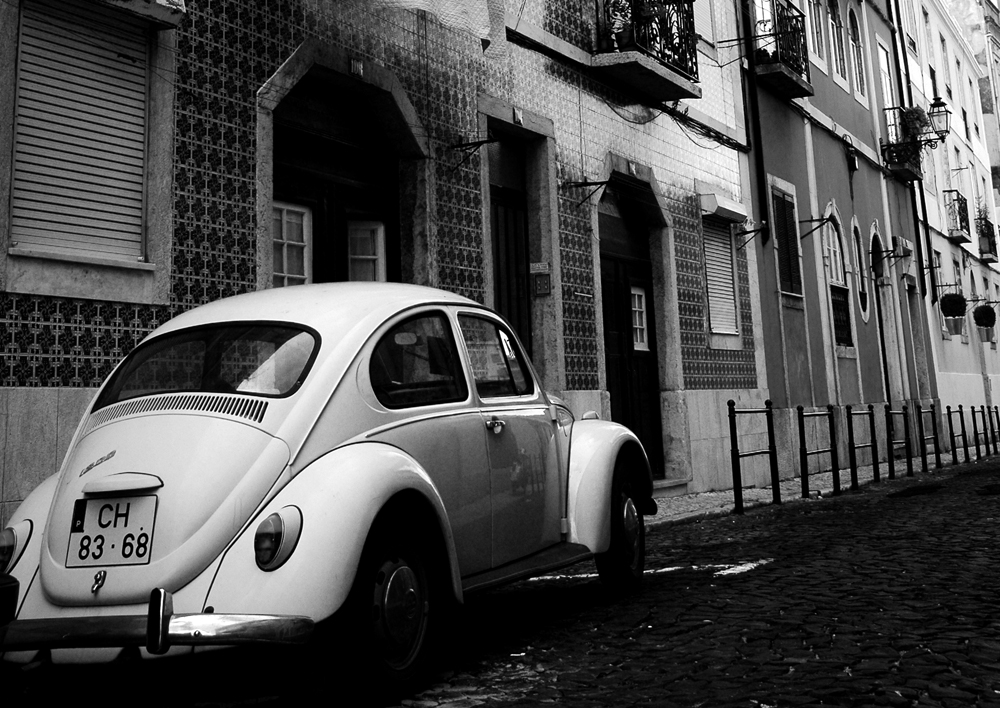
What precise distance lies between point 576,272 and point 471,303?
7.39m

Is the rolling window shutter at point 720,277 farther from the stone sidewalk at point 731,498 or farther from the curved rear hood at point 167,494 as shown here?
the curved rear hood at point 167,494

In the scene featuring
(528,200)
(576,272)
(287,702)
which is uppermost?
(528,200)

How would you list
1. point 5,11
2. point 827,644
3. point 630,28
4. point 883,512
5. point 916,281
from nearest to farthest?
point 827,644, point 5,11, point 883,512, point 630,28, point 916,281

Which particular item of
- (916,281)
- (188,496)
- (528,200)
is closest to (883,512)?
(528,200)

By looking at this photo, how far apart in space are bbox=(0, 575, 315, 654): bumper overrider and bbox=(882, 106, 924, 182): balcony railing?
2536 centimetres

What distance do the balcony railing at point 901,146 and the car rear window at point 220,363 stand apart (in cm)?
2441

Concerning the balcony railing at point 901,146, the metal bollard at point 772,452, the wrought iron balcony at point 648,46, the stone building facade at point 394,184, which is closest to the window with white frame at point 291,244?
the stone building facade at point 394,184

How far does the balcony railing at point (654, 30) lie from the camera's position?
13.9 metres

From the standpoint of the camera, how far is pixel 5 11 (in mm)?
6758

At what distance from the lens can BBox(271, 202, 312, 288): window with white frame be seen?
361 inches

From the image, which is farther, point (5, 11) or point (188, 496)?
point (5, 11)

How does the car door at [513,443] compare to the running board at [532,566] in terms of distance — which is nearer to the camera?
the running board at [532,566]

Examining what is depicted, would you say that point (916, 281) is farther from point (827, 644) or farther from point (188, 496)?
point (188, 496)

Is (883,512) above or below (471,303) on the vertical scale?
below
